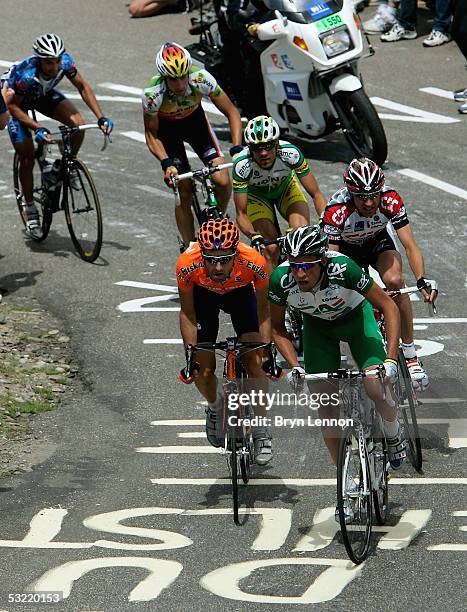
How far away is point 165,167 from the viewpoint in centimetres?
1248

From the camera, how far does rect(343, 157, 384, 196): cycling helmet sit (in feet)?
30.4

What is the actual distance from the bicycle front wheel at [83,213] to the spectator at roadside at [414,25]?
24.5 ft

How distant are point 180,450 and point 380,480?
6.91 ft

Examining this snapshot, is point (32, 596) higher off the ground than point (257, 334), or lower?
lower

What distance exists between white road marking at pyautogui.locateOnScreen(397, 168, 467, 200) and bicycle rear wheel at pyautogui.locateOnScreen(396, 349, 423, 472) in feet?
21.0

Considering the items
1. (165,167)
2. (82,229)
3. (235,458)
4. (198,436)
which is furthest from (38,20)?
(235,458)

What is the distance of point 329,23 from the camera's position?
50.1 feet

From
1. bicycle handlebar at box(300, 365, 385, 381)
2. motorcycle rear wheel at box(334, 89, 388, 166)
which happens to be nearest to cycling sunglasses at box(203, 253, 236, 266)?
bicycle handlebar at box(300, 365, 385, 381)

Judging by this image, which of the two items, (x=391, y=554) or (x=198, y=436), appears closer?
(x=391, y=554)

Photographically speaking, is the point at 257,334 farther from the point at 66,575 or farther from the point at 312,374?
the point at 66,575

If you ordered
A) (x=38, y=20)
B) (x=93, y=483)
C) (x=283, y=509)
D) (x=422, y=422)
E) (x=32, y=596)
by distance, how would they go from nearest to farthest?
1. (x=32, y=596)
2. (x=283, y=509)
3. (x=93, y=483)
4. (x=422, y=422)
5. (x=38, y=20)

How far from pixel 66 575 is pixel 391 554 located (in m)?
2.05

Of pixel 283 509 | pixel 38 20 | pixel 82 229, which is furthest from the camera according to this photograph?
pixel 38 20

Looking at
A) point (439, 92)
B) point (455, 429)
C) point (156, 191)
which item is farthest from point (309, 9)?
point (455, 429)
